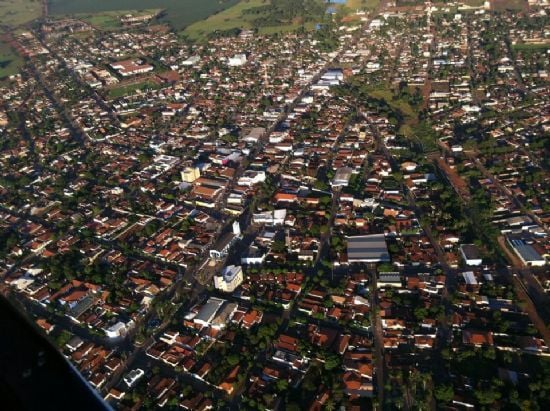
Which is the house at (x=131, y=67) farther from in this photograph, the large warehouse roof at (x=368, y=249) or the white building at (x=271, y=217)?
the large warehouse roof at (x=368, y=249)

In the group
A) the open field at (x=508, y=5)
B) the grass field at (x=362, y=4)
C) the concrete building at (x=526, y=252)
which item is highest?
the open field at (x=508, y=5)

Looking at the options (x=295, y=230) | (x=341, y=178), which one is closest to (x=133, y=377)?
(x=295, y=230)

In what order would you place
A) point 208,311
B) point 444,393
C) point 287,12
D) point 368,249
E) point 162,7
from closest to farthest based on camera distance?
point 444,393 < point 208,311 < point 368,249 < point 287,12 < point 162,7

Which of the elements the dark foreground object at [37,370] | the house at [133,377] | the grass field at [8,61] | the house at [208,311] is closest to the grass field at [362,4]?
the grass field at [8,61]

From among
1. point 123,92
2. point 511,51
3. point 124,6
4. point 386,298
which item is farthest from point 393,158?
point 124,6

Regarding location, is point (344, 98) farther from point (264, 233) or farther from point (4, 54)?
point (4, 54)

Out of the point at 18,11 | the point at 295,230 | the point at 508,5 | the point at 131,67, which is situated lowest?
the point at 295,230

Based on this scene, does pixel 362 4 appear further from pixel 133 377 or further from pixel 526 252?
pixel 133 377
